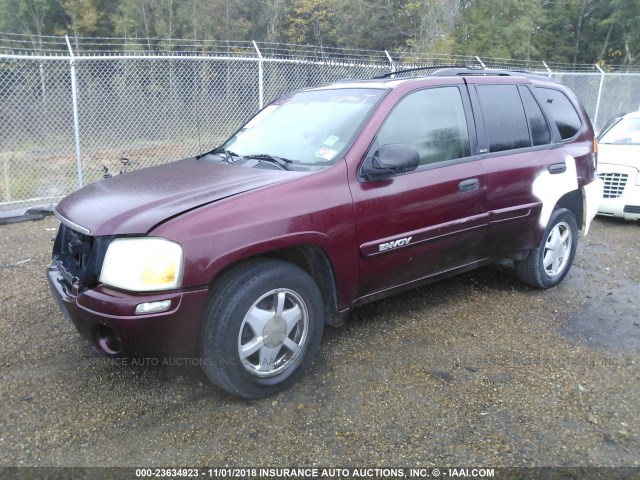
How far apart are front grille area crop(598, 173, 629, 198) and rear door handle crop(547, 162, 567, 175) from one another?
10.5 feet

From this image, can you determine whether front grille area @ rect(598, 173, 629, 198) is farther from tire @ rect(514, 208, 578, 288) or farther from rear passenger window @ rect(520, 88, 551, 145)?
rear passenger window @ rect(520, 88, 551, 145)

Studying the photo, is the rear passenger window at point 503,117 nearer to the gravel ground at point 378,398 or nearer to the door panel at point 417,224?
the door panel at point 417,224

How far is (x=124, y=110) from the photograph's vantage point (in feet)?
27.3

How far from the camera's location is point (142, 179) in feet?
10.8

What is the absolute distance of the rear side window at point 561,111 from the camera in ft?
14.5

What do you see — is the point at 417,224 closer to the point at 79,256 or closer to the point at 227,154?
the point at 227,154

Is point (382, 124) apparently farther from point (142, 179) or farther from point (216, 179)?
point (142, 179)

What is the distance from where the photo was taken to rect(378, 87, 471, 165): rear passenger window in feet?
11.1

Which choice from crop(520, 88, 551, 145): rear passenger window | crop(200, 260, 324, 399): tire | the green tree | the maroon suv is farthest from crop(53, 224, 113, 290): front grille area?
the green tree

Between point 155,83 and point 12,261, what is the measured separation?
5.33 m

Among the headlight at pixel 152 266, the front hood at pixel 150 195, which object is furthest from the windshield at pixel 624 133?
the headlight at pixel 152 266

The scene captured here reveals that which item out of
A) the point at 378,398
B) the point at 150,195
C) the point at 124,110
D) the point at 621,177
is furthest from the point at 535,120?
the point at 124,110

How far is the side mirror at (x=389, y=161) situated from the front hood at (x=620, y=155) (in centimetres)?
508

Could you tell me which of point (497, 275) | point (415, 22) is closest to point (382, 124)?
point (497, 275)
